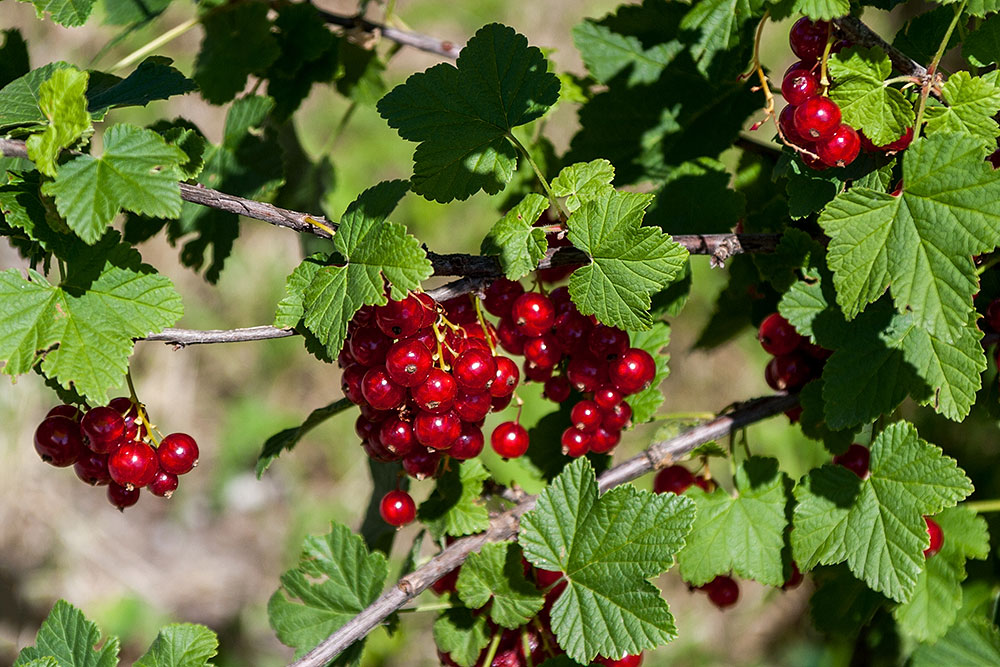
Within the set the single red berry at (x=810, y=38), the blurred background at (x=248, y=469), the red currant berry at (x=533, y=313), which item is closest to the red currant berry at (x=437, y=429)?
the red currant berry at (x=533, y=313)


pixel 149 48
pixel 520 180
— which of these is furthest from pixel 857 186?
pixel 149 48

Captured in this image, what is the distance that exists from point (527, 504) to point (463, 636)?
0.26m

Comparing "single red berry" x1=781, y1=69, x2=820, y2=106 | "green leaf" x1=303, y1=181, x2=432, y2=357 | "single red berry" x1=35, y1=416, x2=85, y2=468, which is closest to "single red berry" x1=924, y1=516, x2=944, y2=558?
"single red berry" x1=781, y1=69, x2=820, y2=106

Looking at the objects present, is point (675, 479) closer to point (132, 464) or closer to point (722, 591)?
point (722, 591)

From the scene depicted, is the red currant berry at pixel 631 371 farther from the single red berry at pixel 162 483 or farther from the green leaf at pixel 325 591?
the single red berry at pixel 162 483

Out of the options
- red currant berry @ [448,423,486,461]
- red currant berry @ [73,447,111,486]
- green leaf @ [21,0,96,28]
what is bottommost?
red currant berry @ [73,447,111,486]

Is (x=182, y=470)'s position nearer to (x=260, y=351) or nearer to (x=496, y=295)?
(x=496, y=295)

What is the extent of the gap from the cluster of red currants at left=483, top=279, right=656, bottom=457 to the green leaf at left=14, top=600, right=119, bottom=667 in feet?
2.65

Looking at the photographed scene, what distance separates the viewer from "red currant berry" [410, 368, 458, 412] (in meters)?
1.28

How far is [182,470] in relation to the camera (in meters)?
1.45

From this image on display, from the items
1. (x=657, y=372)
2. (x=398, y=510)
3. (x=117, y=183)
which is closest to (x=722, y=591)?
(x=657, y=372)

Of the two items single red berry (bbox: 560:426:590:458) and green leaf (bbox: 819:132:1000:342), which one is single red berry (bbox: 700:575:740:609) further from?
green leaf (bbox: 819:132:1000:342)

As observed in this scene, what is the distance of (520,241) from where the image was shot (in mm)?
1287

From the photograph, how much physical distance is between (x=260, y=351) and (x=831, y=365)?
3.37 metres
